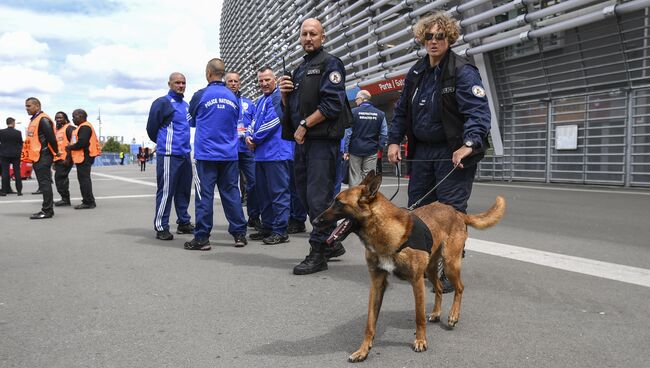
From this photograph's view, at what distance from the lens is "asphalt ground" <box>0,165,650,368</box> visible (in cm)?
266

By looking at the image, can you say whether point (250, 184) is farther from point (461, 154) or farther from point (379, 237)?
point (379, 237)

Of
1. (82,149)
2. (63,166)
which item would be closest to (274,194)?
(82,149)

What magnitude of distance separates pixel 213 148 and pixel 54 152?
449 cm

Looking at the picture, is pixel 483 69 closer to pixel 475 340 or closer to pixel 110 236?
pixel 110 236

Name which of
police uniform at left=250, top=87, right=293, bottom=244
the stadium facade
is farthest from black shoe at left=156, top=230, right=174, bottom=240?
the stadium facade

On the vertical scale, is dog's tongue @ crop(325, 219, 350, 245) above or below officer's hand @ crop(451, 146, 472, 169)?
below

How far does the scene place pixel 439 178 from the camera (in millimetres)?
3848

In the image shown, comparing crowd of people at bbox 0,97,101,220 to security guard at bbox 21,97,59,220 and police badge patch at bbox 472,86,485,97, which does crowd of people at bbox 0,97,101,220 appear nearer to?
security guard at bbox 21,97,59,220

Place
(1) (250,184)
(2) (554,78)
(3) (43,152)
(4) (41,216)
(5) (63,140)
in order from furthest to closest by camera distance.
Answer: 1. (2) (554,78)
2. (5) (63,140)
3. (3) (43,152)
4. (4) (41,216)
5. (1) (250,184)

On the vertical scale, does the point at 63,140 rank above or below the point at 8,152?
above

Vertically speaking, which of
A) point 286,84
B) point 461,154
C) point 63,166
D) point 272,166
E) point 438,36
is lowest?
point 63,166

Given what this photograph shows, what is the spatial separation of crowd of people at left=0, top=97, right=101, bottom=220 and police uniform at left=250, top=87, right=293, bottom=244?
4174mm

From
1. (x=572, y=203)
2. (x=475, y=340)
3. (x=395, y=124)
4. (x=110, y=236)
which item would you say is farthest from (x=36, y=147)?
(x=572, y=203)

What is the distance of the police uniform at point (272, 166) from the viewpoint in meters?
5.96
